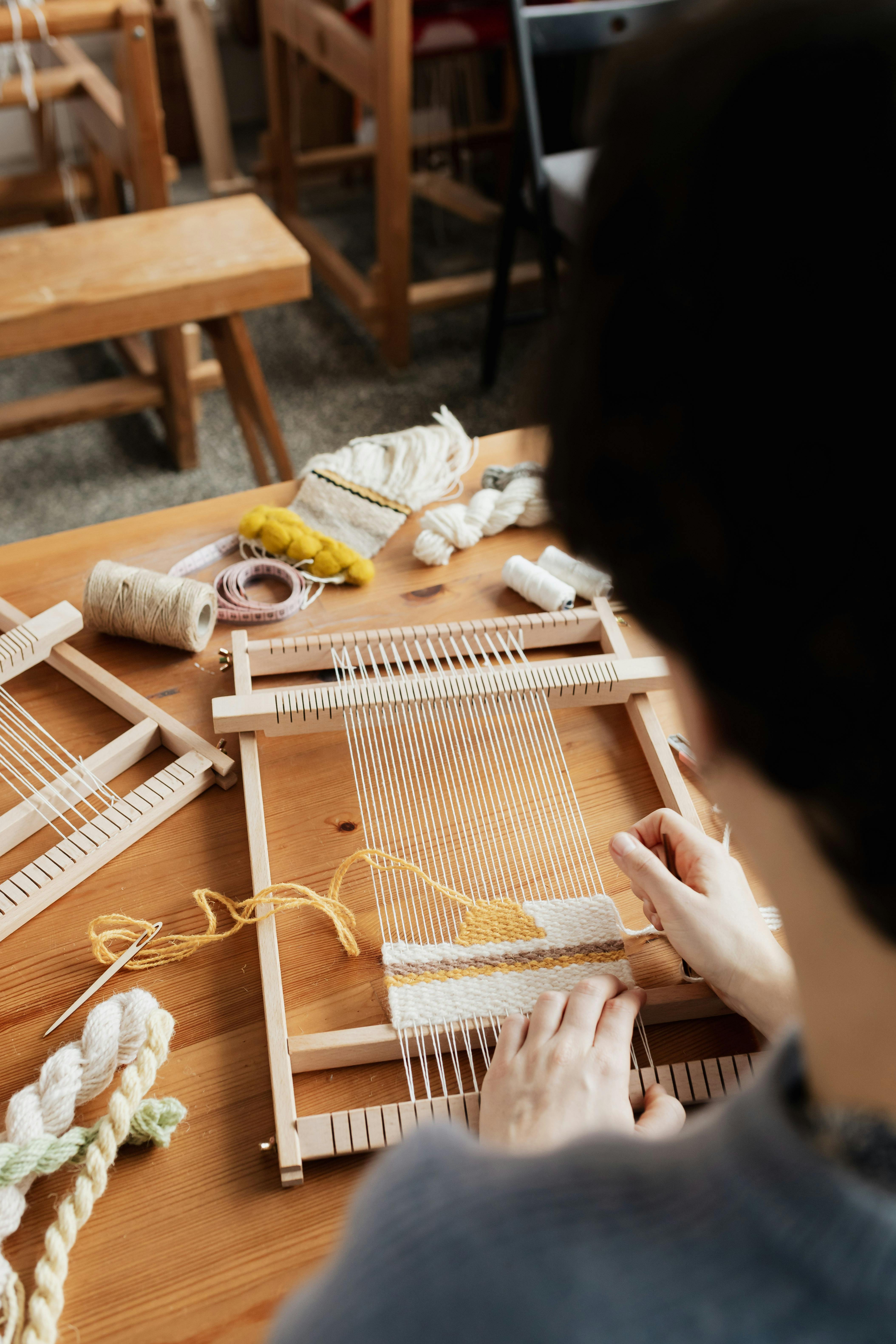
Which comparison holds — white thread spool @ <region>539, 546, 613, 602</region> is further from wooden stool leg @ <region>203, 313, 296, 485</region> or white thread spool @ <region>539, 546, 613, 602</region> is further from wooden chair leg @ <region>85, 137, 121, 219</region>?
wooden chair leg @ <region>85, 137, 121, 219</region>

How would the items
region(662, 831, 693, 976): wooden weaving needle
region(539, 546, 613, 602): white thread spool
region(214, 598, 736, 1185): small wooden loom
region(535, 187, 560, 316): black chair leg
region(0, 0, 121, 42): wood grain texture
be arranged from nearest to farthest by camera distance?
region(214, 598, 736, 1185): small wooden loom, region(662, 831, 693, 976): wooden weaving needle, region(539, 546, 613, 602): white thread spool, region(0, 0, 121, 42): wood grain texture, region(535, 187, 560, 316): black chair leg

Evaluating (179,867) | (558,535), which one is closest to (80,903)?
(179,867)

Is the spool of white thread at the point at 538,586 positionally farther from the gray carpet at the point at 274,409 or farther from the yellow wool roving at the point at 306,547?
the gray carpet at the point at 274,409

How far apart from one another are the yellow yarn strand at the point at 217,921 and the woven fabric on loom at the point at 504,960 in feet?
0.13

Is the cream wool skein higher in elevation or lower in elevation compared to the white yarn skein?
lower

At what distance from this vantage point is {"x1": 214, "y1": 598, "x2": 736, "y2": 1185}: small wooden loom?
2.66 feet

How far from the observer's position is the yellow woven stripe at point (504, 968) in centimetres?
86

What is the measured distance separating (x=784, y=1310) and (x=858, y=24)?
396 millimetres

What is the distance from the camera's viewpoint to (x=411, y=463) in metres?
1.42

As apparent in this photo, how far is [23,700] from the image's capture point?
44.4 inches

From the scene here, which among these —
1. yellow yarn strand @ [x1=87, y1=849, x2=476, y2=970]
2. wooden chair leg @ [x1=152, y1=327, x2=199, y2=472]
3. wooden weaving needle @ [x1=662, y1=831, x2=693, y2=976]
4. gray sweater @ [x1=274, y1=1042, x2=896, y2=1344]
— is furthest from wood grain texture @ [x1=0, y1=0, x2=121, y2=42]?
gray sweater @ [x1=274, y1=1042, x2=896, y2=1344]

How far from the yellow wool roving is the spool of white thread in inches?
7.0

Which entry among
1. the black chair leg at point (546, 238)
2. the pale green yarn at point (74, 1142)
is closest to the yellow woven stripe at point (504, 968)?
the pale green yarn at point (74, 1142)

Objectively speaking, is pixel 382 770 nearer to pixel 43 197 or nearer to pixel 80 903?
pixel 80 903
